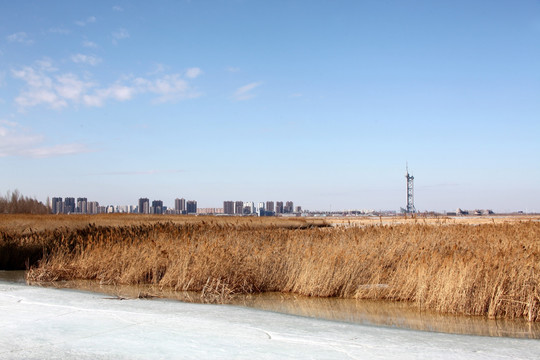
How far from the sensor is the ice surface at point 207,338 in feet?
13.8

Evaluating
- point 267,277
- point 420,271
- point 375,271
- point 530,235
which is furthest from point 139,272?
point 530,235

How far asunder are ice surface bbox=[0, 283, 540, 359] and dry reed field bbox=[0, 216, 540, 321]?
3.46 metres

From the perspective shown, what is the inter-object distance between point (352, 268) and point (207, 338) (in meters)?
6.29

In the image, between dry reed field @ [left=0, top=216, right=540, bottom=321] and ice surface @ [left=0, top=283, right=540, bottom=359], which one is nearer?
ice surface @ [left=0, top=283, right=540, bottom=359]

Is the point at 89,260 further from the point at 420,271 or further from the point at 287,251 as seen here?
the point at 420,271

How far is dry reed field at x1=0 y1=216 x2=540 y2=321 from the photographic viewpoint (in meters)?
8.35

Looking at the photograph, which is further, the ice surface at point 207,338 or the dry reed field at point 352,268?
the dry reed field at point 352,268

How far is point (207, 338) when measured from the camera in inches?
187

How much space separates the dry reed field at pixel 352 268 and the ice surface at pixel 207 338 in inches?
136

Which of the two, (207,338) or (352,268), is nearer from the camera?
(207,338)

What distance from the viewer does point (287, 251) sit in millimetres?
11727

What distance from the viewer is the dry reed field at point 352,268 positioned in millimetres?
8352

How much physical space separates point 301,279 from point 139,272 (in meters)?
3.93

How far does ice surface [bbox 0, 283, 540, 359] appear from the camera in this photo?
4219 mm
